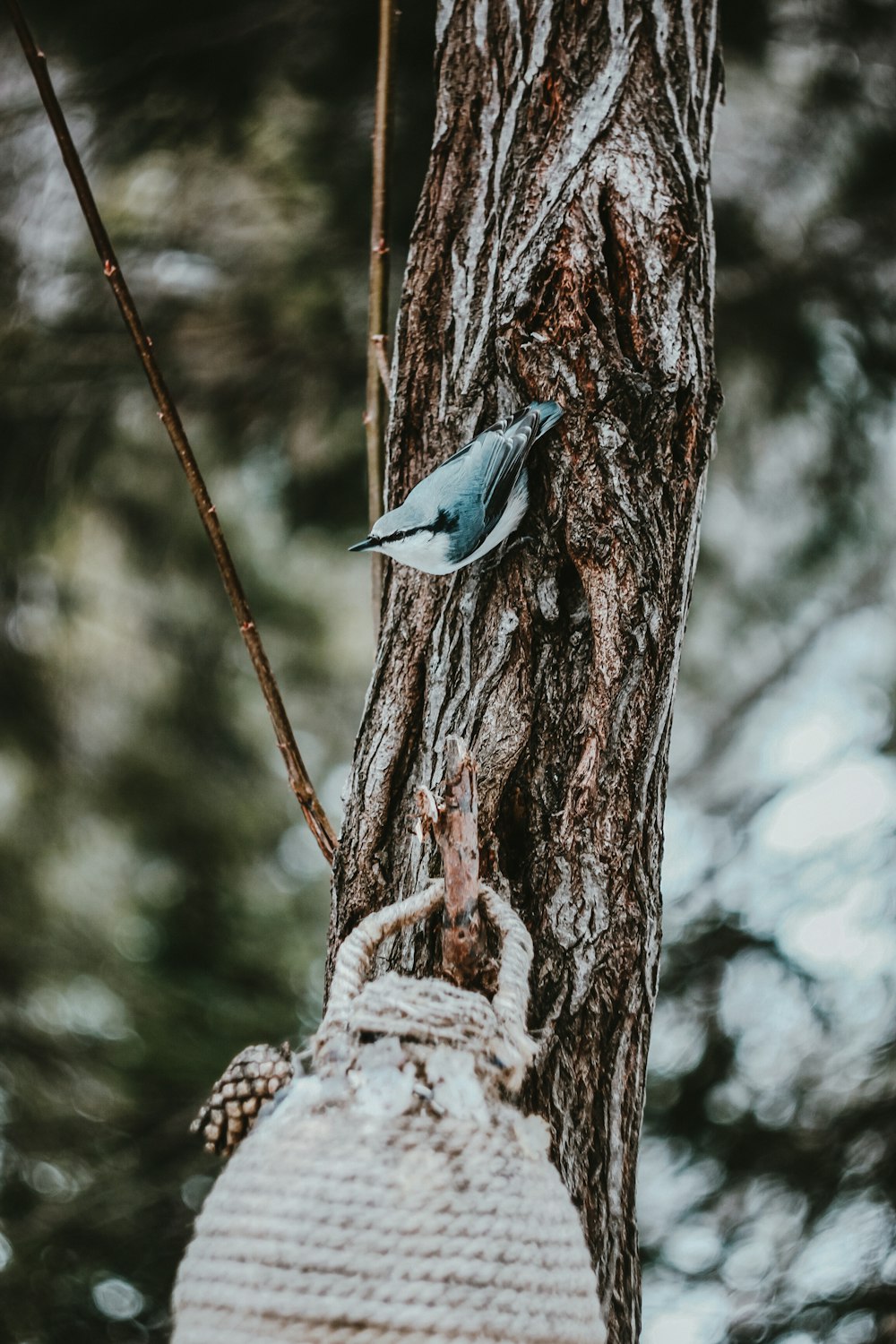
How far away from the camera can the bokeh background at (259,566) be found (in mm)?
1801

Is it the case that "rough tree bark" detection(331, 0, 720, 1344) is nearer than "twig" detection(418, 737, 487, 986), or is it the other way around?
"twig" detection(418, 737, 487, 986)

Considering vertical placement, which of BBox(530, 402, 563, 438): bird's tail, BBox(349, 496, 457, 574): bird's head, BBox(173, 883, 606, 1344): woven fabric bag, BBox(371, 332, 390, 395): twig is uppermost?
BBox(371, 332, 390, 395): twig

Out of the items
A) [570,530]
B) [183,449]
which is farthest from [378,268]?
[570,530]

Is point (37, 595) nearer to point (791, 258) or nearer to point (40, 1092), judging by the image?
point (40, 1092)

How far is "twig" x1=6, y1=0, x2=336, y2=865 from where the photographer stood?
45.3 inches

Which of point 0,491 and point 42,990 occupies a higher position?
point 0,491

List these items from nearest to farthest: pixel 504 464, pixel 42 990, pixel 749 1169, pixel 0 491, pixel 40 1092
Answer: pixel 504 464 < pixel 749 1169 < pixel 40 1092 < pixel 42 990 < pixel 0 491

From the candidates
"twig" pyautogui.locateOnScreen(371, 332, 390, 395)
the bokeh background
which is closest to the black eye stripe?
"twig" pyautogui.locateOnScreen(371, 332, 390, 395)

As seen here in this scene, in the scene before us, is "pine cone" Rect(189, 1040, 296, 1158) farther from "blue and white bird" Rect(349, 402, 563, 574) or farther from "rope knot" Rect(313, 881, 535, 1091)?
"blue and white bird" Rect(349, 402, 563, 574)

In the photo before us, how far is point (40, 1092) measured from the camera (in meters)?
1.87

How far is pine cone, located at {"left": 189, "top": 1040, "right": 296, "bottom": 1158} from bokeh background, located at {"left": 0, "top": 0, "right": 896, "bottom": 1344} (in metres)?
1.07

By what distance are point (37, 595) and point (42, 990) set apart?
0.78 m

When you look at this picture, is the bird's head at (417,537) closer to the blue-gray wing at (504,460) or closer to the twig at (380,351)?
the blue-gray wing at (504,460)

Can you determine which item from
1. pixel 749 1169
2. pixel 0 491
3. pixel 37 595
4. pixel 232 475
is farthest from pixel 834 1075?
pixel 0 491
